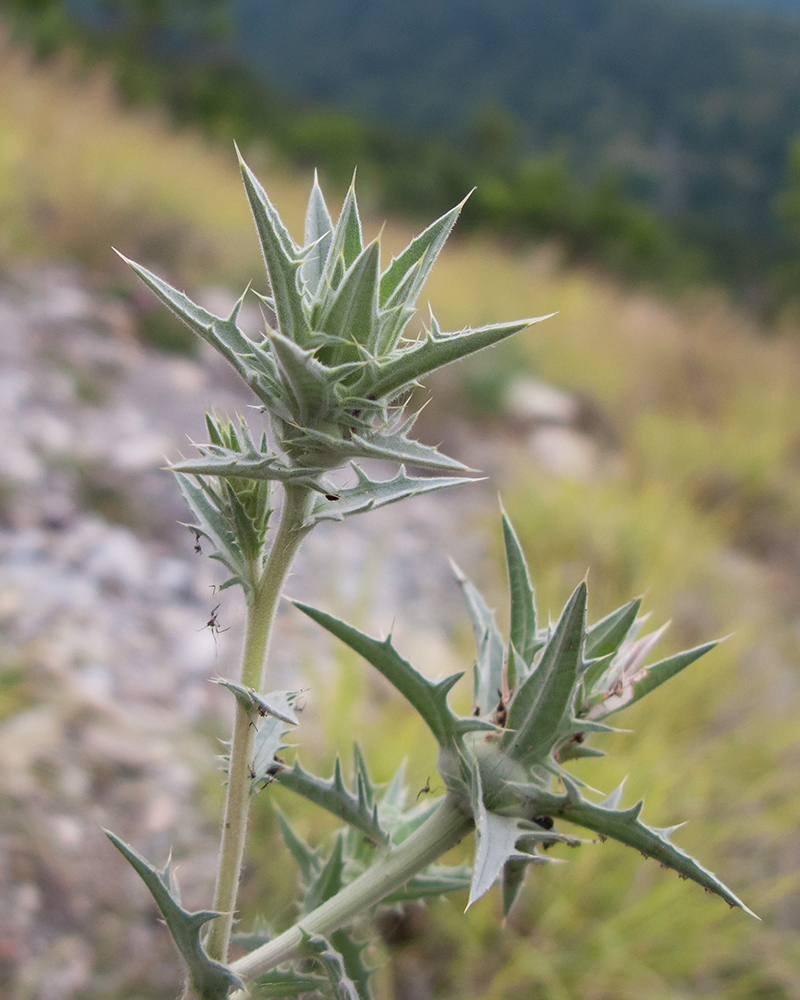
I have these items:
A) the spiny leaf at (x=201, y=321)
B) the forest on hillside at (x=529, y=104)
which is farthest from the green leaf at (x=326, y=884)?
the forest on hillside at (x=529, y=104)

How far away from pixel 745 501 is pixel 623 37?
269 feet

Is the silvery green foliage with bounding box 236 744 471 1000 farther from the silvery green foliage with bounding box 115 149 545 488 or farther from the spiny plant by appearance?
the silvery green foliage with bounding box 115 149 545 488

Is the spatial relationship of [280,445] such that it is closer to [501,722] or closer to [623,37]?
[501,722]

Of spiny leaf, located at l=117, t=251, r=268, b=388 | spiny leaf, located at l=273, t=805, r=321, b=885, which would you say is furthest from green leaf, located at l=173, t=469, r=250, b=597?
spiny leaf, located at l=273, t=805, r=321, b=885

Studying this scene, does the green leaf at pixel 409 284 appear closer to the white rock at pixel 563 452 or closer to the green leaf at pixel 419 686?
the green leaf at pixel 419 686

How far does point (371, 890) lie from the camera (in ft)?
1.96

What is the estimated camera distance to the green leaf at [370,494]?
1.70ft

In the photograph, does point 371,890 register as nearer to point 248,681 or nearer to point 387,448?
point 248,681

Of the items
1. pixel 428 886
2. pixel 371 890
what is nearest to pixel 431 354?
pixel 371 890

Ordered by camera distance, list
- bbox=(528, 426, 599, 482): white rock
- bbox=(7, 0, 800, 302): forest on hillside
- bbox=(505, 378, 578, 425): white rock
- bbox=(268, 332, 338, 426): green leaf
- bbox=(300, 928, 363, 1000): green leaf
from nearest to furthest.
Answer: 1. bbox=(268, 332, 338, 426): green leaf
2. bbox=(300, 928, 363, 1000): green leaf
3. bbox=(528, 426, 599, 482): white rock
4. bbox=(505, 378, 578, 425): white rock
5. bbox=(7, 0, 800, 302): forest on hillside

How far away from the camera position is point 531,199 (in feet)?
91.7

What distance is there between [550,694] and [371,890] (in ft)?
0.67

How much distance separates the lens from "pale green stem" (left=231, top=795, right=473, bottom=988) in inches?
23.3

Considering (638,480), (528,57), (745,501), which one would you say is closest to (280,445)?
(638,480)
